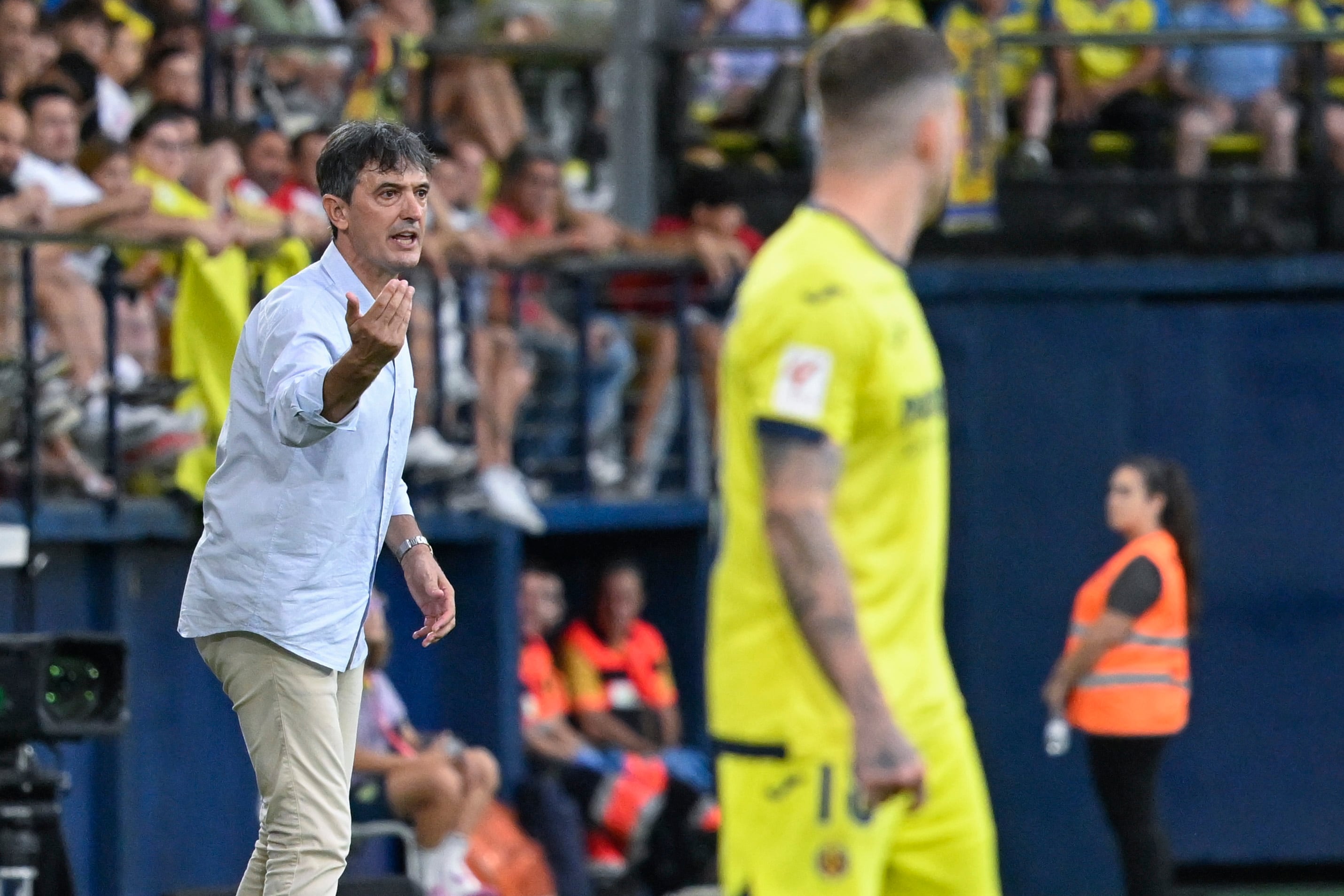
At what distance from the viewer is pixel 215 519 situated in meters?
5.12

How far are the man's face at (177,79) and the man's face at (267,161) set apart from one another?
33cm

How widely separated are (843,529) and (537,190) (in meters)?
7.53

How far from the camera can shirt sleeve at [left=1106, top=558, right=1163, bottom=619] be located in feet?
28.9

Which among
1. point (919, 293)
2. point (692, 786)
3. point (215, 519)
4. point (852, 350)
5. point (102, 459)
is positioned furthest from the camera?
point (919, 293)

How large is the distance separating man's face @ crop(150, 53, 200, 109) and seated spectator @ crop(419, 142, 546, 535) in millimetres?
1146

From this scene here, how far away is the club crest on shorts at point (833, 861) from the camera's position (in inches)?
145

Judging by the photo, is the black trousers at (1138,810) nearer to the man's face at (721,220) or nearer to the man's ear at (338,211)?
the man's face at (721,220)

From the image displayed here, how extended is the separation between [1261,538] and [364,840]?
4943mm

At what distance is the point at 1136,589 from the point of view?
28.9 feet

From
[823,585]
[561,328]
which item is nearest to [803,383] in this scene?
[823,585]

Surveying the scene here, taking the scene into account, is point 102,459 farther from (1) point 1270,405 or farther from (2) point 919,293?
(1) point 1270,405

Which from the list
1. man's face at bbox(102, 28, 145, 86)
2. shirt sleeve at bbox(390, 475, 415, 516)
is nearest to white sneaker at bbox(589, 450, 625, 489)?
man's face at bbox(102, 28, 145, 86)

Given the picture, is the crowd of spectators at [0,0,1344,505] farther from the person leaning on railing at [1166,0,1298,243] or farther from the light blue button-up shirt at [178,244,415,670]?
the light blue button-up shirt at [178,244,415,670]

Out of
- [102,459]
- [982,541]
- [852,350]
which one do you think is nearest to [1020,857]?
[982,541]
